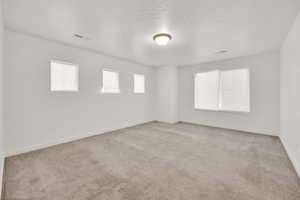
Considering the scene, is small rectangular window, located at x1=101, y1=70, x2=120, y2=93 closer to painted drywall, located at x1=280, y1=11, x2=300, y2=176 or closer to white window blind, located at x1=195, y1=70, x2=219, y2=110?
white window blind, located at x1=195, y1=70, x2=219, y2=110

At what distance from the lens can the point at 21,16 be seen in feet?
6.79

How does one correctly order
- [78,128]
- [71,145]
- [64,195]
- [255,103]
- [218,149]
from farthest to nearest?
1. [255,103]
2. [78,128]
3. [71,145]
4. [218,149]
5. [64,195]

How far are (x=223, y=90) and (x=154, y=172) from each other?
13.4ft

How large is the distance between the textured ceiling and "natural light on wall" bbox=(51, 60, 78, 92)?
2.10 ft

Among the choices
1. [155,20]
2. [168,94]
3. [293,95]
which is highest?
[155,20]

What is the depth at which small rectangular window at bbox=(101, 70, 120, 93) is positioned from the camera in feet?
13.8

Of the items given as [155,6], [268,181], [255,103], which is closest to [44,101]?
[155,6]

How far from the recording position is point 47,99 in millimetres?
2980

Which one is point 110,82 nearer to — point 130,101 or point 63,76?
point 130,101

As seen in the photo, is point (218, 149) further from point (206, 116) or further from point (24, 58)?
point (24, 58)

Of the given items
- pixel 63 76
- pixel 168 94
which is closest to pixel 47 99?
pixel 63 76

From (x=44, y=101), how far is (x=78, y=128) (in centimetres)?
110

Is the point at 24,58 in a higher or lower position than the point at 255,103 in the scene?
higher

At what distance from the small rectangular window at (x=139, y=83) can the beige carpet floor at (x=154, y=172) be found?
2791 mm
